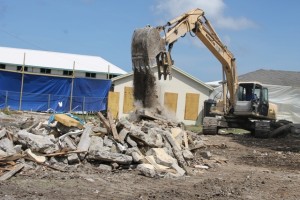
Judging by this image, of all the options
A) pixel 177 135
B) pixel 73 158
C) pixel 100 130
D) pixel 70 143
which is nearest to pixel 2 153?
pixel 73 158

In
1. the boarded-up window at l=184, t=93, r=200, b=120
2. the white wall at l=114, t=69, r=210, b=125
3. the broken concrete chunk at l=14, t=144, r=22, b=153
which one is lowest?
the broken concrete chunk at l=14, t=144, r=22, b=153

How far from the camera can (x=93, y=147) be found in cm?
1126

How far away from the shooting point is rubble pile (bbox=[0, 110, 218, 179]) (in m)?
10.5

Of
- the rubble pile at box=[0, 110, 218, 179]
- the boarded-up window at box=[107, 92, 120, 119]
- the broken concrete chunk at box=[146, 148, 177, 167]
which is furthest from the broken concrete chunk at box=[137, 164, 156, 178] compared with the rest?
the boarded-up window at box=[107, 92, 120, 119]

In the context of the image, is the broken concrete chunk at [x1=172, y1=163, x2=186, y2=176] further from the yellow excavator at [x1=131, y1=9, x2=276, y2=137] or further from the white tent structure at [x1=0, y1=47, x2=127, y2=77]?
the white tent structure at [x1=0, y1=47, x2=127, y2=77]

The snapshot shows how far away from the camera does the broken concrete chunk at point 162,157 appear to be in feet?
37.4

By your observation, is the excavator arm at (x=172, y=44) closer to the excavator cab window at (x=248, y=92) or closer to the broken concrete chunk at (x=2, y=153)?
the excavator cab window at (x=248, y=92)

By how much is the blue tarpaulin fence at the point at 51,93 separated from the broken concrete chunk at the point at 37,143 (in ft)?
63.0

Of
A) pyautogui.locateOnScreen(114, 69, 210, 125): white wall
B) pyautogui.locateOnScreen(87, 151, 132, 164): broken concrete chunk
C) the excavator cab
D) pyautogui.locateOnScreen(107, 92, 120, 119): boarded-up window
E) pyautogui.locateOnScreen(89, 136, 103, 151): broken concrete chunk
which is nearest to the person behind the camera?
pyautogui.locateOnScreen(87, 151, 132, 164): broken concrete chunk

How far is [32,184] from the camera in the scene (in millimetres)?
8742

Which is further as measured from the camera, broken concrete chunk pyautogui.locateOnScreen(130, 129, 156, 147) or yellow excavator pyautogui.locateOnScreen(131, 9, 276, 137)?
yellow excavator pyautogui.locateOnScreen(131, 9, 276, 137)

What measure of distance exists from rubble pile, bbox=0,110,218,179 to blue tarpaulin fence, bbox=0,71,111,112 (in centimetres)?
1753

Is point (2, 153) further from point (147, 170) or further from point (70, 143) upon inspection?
point (147, 170)

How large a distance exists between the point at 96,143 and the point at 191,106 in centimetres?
2396
